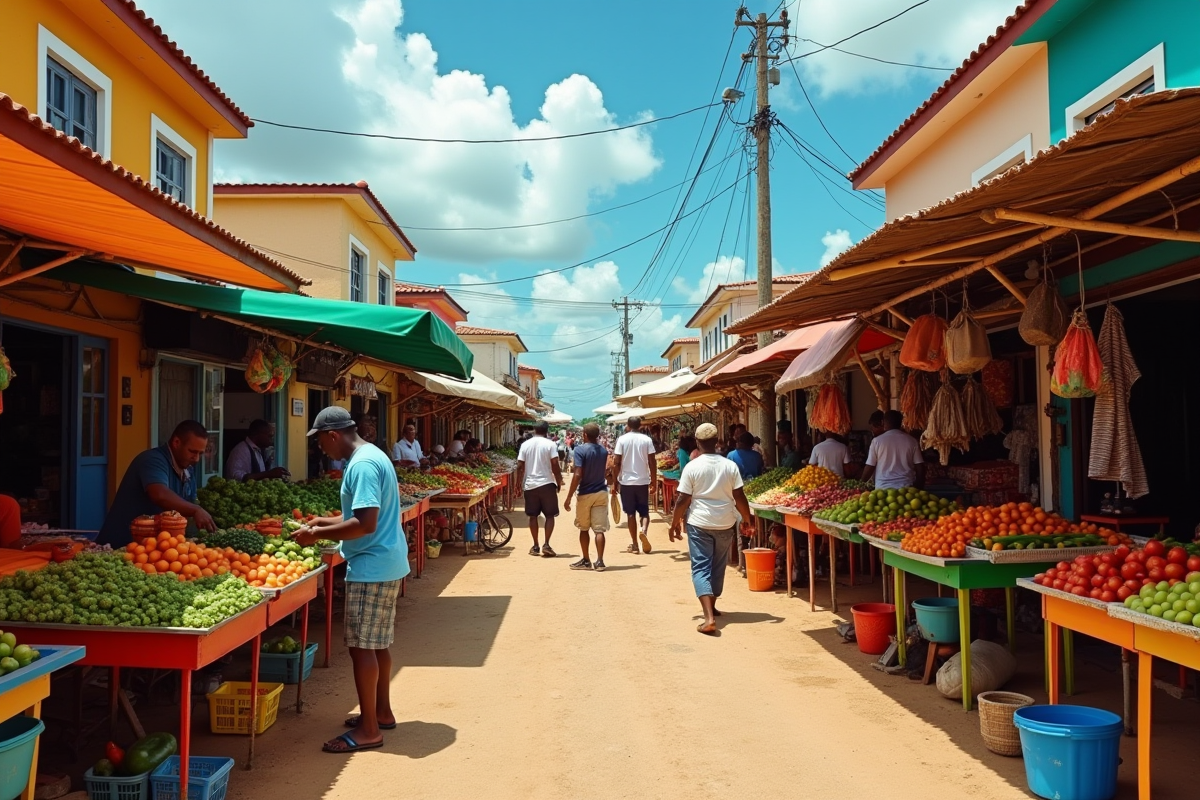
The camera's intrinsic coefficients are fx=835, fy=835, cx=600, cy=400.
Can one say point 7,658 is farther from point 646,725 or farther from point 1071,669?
point 1071,669

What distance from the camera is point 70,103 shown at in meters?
8.49

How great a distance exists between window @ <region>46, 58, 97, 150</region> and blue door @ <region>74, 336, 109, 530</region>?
2311 millimetres

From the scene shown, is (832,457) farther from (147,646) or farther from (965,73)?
(147,646)

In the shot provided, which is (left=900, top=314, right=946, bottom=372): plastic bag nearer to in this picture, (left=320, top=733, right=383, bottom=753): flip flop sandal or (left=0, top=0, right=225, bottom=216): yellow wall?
(left=320, top=733, right=383, bottom=753): flip flop sandal

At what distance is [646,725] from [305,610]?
2.78m

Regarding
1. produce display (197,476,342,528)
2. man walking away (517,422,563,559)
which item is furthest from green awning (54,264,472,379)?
man walking away (517,422,563,559)

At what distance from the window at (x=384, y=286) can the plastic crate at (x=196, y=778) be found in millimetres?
15844

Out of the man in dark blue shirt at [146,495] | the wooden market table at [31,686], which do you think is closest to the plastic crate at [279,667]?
the man in dark blue shirt at [146,495]

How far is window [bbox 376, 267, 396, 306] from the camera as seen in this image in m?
19.7

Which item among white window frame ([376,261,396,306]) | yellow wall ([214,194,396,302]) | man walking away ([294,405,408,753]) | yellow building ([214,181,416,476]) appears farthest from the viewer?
white window frame ([376,261,396,306])

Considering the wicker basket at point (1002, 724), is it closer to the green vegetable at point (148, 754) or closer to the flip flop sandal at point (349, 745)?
the flip flop sandal at point (349, 745)

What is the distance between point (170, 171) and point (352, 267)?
656 cm

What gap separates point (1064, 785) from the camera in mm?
4328

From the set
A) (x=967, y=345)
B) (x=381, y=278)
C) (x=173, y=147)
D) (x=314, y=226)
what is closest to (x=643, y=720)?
(x=967, y=345)
